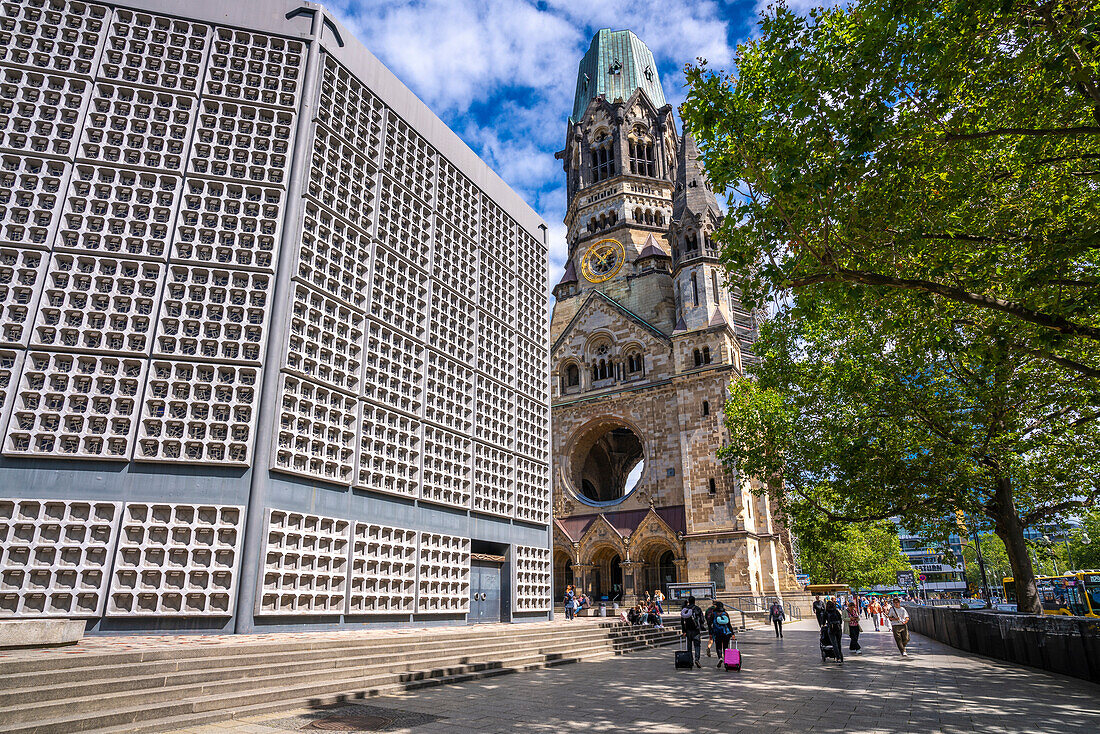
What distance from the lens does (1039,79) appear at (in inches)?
402

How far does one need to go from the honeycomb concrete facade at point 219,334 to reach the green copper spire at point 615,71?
37740 millimetres

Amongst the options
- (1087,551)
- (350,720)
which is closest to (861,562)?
(1087,551)

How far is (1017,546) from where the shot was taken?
713 inches

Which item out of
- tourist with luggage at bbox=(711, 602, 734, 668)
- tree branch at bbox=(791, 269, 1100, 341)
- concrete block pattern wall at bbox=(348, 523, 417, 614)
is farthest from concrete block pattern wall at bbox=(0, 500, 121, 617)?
tree branch at bbox=(791, 269, 1100, 341)

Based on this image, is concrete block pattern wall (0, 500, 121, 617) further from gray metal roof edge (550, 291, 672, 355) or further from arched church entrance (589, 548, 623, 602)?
gray metal roof edge (550, 291, 672, 355)

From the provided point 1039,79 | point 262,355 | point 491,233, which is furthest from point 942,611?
point 262,355

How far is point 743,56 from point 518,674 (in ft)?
44.2

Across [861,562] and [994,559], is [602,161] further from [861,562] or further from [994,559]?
[994,559]

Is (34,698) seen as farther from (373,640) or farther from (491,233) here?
(491,233)

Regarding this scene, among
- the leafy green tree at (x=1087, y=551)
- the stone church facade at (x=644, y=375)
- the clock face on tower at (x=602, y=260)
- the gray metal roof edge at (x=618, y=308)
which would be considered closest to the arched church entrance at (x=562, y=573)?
the stone church facade at (x=644, y=375)

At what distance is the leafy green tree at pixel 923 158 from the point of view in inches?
364

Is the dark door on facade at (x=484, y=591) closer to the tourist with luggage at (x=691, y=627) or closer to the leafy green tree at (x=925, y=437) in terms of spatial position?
A: the tourist with luggage at (x=691, y=627)

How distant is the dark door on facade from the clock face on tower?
29678 mm

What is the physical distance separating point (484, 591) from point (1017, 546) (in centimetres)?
1601
